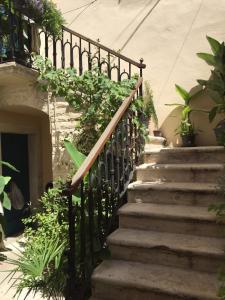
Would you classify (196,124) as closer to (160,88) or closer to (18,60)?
(160,88)

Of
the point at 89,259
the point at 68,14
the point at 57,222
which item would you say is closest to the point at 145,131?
the point at 57,222

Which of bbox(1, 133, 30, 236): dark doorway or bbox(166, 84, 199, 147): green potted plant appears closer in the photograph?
bbox(166, 84, 199, 147): green potted plant

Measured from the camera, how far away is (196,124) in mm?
4738

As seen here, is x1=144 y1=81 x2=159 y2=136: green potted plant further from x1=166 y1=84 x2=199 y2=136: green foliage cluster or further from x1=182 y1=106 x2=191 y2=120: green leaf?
x1=182 y1=106 x2=191 y2=120: green leaf

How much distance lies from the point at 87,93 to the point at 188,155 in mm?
1608

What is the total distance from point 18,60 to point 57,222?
7.28 ft

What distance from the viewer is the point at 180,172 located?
3.39 meters

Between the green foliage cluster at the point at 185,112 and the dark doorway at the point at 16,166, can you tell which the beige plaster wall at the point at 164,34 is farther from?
the dark doorway at the point at 16,166

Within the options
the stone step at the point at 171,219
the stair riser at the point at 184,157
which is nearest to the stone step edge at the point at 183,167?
the stair riser at the point at 184,157

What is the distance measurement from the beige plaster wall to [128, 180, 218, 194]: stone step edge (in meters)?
1.62

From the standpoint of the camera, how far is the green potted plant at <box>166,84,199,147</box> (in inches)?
179

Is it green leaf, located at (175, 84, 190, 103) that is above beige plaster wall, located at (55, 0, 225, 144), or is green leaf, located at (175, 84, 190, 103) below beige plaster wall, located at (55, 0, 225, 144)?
below

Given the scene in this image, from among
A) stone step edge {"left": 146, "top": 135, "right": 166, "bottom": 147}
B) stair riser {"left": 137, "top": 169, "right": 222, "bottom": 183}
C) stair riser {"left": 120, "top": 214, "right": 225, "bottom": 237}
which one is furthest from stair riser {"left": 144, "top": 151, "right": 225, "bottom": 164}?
stair riser {"left": 120, "top": 214, "right": 225, "bottom": 237}

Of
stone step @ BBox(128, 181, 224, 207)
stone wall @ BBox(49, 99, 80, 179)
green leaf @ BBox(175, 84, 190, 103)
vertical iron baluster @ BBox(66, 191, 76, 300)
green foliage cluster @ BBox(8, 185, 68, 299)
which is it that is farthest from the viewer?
green leaf @ BBox(175, 84, 190, 103)
